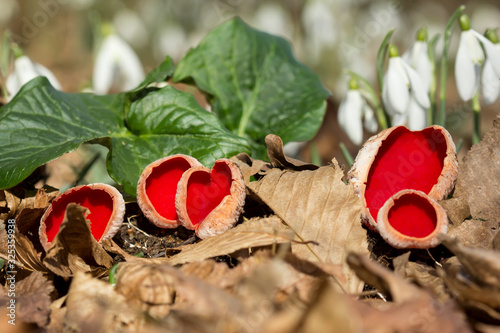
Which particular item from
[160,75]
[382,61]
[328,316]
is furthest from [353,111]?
[328,316]

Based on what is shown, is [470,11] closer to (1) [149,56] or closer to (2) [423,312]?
(1) [149,56]

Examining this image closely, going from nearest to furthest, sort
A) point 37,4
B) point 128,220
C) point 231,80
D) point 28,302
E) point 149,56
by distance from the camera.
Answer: point 28,302, point 128,220, point 231,80, point 149,56, point 37,4

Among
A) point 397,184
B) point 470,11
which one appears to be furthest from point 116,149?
point 470,11

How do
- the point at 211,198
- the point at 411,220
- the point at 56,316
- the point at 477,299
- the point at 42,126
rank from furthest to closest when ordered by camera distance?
the point at 42,126, the point at 211,198, the point at 411,220, the point at 56,316, the point at 477,299

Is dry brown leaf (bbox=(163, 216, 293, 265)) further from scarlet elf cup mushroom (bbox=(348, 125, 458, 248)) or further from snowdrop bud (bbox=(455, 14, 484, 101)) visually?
snowdrop bud (bbox=(455, 14, 484, 101))

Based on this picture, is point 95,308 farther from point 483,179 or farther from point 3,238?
point 483,179

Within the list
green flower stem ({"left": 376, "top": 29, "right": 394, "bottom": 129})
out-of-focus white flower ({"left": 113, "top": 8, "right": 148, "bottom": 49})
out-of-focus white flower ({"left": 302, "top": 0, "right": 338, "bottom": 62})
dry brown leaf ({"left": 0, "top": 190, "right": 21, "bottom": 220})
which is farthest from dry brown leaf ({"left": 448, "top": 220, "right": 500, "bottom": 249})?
out-of-focus white flower ({"left": 113, "top": 8, "right": 148, "bottom": 49})
